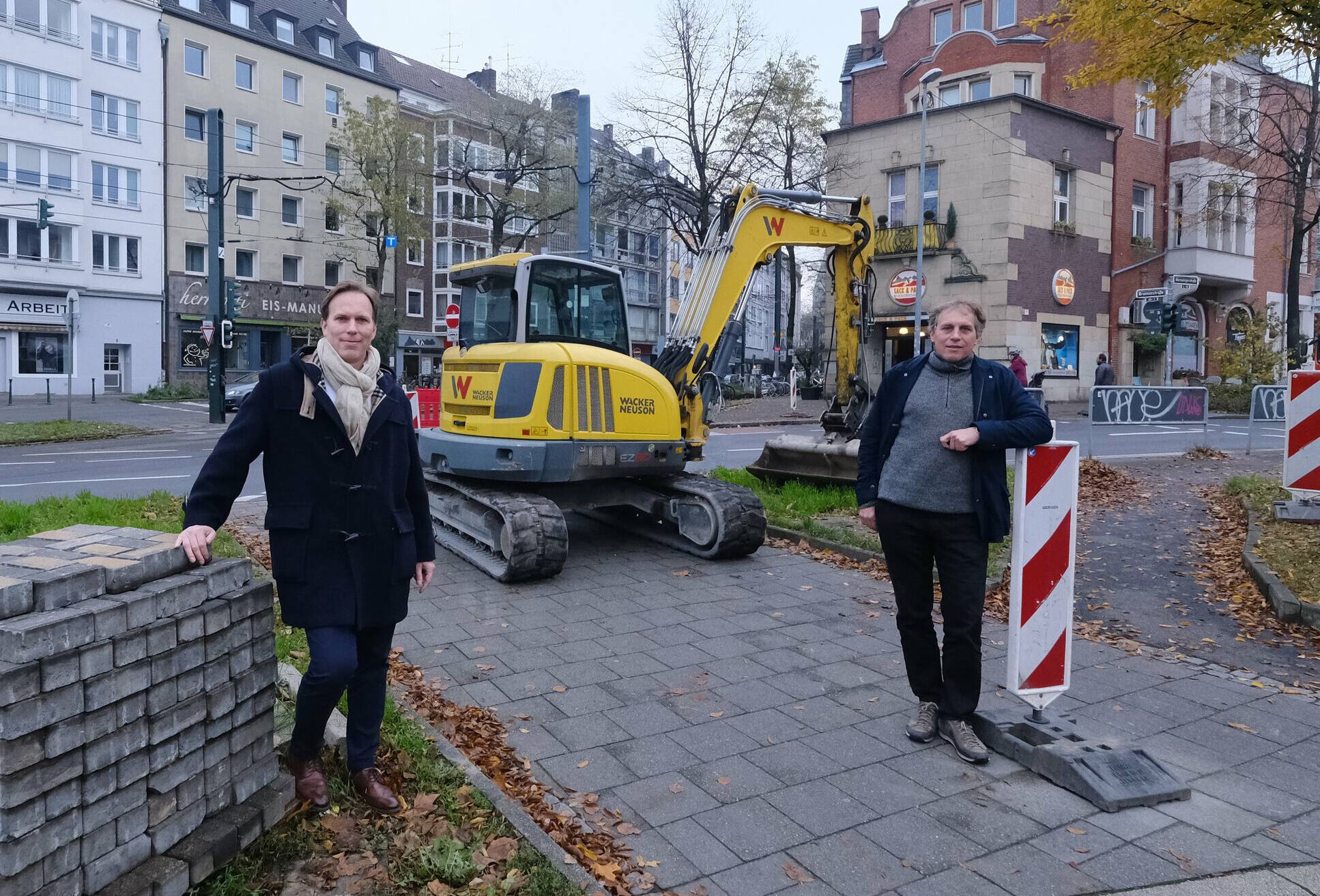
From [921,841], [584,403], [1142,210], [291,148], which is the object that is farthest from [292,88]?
[921,841]

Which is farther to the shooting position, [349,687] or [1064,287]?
[1064,287]

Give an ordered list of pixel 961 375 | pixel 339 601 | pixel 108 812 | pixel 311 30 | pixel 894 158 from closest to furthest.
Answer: pixel 108 812
pixel 339 601
pixel 961 375
pixel 894 158
pixel 311 30

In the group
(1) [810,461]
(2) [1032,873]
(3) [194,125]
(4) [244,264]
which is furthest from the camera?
(4) [244,264]

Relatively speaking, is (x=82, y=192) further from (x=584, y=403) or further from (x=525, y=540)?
(x=525, y=540)

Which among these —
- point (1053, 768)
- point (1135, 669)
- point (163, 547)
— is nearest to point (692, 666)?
point (1053, 768)

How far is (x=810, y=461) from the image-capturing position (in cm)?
1163

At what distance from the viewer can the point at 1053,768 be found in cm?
422

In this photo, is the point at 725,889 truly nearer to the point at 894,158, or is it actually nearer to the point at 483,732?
the point at 483,732

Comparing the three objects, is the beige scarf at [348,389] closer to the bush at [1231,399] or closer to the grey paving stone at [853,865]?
the grey paving stone at [853,865]

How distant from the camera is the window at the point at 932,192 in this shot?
33469 mm

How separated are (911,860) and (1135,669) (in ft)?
9.70

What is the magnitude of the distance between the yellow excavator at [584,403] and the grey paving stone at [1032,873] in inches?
182

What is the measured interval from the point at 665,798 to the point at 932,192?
32781 millimetres

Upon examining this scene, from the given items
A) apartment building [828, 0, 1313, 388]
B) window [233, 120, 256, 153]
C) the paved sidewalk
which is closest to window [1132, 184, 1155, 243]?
apartment building [828, 0, 1313, 388]
